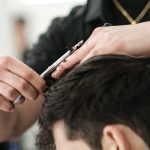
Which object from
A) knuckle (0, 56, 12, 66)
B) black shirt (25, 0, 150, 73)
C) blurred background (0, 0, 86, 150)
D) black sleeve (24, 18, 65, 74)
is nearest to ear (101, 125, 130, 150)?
knuckle (0, 56, 12, 66)

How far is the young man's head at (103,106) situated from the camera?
2.19 feet

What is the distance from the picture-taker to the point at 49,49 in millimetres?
1340

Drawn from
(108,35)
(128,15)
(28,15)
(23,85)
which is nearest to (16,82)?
(23,85)

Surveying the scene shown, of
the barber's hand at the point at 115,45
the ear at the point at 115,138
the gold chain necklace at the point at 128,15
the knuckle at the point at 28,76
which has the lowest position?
the gold chain necklace at the point at 128,15

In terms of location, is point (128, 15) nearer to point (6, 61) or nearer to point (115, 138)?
point (6, 61)

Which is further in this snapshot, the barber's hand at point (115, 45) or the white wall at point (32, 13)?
the white wall at point (32, 13)

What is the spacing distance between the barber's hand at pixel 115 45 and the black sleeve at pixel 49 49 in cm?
51

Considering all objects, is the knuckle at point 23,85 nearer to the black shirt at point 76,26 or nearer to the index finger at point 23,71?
the index finger at point 23,71

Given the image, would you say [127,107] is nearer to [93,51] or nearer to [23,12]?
[93,51]

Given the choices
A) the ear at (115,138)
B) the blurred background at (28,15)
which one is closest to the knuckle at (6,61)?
the ear at (115,138)

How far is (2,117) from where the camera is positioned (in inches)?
41.6

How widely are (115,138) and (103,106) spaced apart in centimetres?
6

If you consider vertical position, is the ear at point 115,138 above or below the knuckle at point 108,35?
below

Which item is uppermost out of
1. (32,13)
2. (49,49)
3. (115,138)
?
(115,138)
